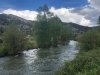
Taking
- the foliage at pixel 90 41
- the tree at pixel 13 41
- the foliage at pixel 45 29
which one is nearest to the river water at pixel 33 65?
the foliage at pixel 90 41

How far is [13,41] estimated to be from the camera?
67.1 m

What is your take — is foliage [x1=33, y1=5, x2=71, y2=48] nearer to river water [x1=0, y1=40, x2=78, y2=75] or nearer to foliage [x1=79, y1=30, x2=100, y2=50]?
river water [x1=0, y1=40, x2=78, y2=75]

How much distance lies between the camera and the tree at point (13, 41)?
6612 cm

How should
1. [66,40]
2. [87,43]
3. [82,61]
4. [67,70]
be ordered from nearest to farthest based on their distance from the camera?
1. [67,70]
2. [82,61]
3. [87,43]
4. [66,40]

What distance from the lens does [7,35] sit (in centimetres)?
6756

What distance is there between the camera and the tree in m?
66.1

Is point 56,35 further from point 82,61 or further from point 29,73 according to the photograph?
point 82,61

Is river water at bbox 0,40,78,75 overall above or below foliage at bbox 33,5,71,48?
below

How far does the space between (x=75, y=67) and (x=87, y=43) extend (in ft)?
104

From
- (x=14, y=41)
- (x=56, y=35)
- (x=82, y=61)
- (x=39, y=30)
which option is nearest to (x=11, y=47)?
(x=14, y=41)

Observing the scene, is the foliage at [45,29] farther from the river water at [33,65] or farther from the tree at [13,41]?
the river water at [33,65]

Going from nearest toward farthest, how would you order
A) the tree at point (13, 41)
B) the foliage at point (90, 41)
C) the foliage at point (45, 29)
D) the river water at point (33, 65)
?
the river water at point (33, 65) < the foliage at point (90, 41) < the tree at point (13, 41) < the foliage at point (45, 29)

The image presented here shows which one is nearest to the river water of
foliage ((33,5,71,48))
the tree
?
the tree

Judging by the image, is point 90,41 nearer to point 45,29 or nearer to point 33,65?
point 33,65
